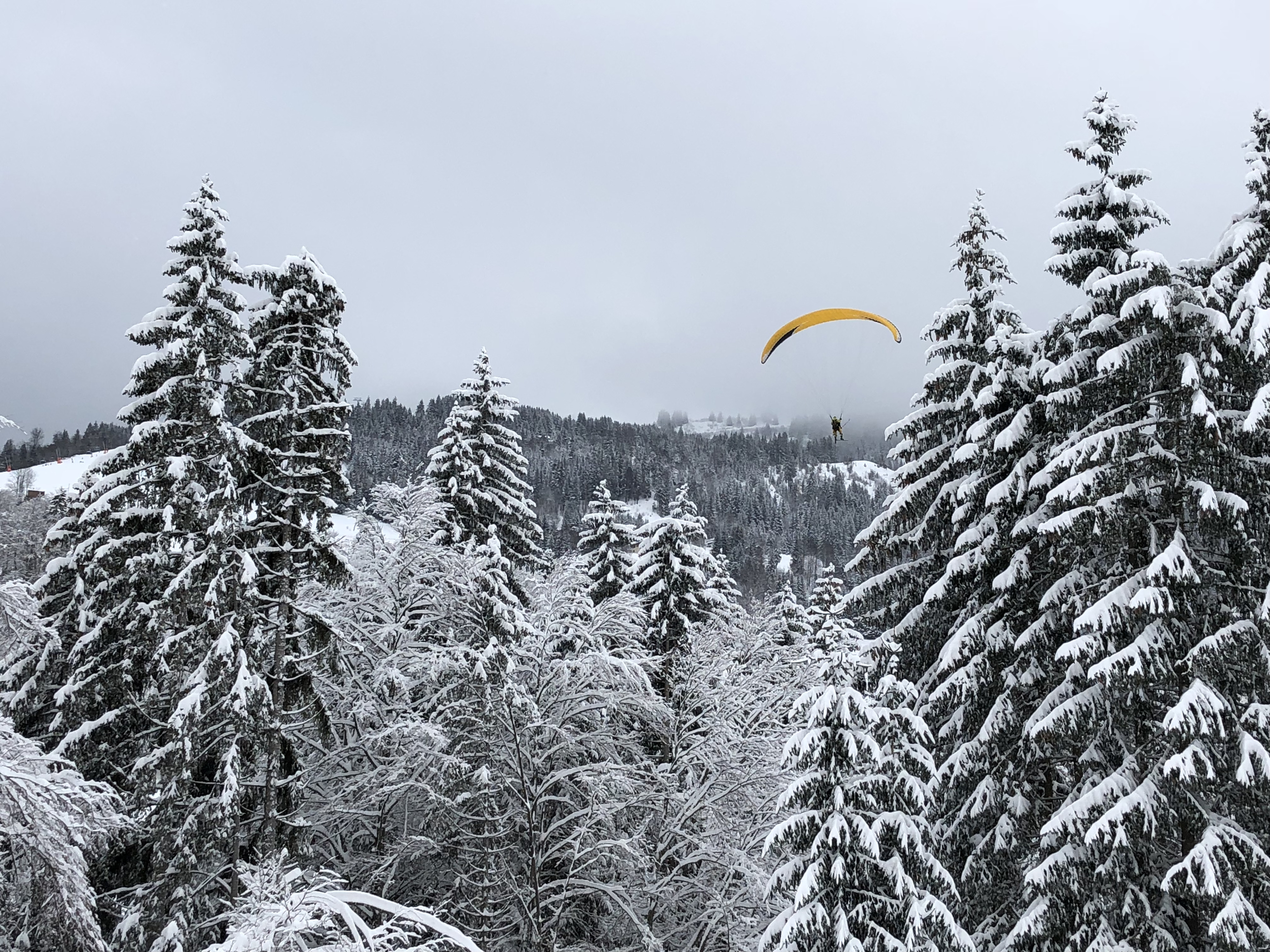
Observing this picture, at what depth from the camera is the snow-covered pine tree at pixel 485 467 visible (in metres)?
23.1

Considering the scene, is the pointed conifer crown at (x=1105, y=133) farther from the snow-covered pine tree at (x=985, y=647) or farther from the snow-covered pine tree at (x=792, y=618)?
the snow-covered pine tree at (x=792, y=618)

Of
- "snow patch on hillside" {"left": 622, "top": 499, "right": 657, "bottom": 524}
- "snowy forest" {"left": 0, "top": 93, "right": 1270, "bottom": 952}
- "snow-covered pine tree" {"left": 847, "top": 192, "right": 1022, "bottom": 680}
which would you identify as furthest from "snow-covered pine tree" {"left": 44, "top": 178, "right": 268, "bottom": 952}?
"snow patch on hillside" {"left": 622, "top": 499, "right": 657, "bottom": 524}

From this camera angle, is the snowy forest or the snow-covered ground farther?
the snow-covered ground

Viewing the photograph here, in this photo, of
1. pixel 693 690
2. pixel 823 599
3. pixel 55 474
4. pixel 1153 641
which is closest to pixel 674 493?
pixel 823 599

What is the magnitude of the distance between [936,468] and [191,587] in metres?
12.3

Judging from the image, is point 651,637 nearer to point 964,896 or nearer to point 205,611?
point 964,896

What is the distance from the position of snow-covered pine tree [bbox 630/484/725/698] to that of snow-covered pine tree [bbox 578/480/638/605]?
2053 millimetres

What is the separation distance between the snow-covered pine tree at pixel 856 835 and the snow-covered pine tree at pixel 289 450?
23.1ft

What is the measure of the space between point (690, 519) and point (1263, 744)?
58.0ft

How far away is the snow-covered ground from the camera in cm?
11475

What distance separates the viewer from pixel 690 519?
25484 mm

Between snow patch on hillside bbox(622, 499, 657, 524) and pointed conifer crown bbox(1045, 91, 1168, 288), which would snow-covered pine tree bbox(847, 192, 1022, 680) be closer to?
pointed conifer crown bbox(1045, 91, 1168, 288)

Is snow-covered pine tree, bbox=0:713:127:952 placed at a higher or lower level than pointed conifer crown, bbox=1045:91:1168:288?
lower

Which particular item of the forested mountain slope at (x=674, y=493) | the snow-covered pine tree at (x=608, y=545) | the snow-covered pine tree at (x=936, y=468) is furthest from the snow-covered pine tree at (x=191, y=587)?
the forested mountain slope at (x=674, y=493)
